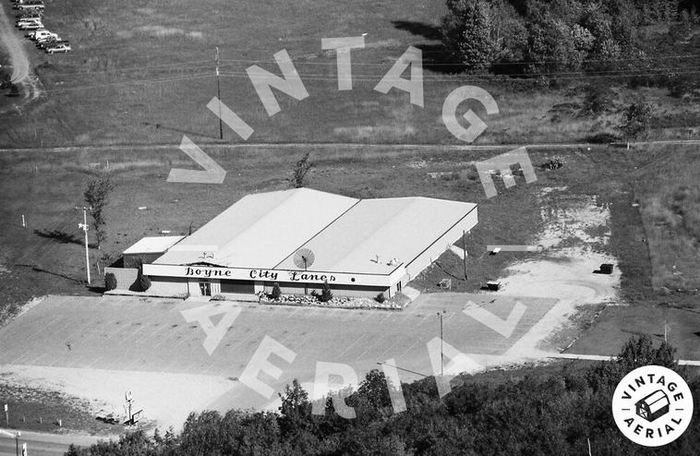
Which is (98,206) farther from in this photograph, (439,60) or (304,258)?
(439,60)

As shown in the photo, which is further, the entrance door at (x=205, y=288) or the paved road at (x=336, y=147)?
the paved road at (x=336, y=147)

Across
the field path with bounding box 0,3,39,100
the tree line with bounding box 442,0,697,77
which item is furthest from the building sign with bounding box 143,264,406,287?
the tree line with bounding box 442,0,697,77

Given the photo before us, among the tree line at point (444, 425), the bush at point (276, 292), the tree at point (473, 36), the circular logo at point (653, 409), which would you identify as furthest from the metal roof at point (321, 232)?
the tree at point (473, 36)

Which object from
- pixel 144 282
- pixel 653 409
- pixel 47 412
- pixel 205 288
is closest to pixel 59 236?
pixel 144 282

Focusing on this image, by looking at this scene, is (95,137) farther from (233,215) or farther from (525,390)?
(525,390)

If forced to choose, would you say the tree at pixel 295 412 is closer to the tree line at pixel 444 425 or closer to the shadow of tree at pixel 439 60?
the tree line at pixel 444 425

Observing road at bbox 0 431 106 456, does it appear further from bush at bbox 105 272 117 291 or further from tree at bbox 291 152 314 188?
tree at bbox 291 152 314 188
